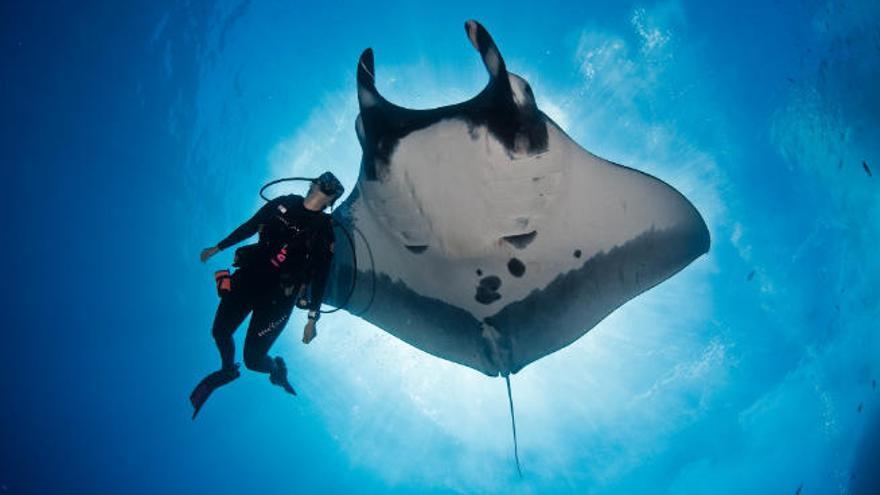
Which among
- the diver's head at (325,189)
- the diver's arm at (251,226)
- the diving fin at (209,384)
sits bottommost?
the diving fin at (209,384)

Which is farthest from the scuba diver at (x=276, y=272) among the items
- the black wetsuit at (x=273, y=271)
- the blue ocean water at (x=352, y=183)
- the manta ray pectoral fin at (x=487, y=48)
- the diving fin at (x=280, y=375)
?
the blue ocean water at (x=352, y=183)

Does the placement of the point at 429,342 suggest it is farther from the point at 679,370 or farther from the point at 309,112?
the point at 679,370

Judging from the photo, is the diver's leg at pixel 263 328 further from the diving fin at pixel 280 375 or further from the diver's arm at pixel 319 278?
the diver's arm at pixel 319 278

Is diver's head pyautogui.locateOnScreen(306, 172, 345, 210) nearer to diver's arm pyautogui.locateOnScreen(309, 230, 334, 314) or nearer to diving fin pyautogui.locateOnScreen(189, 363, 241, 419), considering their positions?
diver's arm pyautogui.locateOnScreen(309, 230, 334, 314)

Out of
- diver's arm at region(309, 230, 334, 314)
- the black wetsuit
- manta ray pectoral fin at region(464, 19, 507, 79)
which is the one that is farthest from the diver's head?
manta ray pectoral fin at region(464, 19, 507, 79)

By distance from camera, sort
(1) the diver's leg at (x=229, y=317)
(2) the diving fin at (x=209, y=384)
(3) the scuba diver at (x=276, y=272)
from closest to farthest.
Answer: (3) the scuba diver at (x=276, y=272) → (1) the diver's leg at (x=229, y=317) → (2) the diving fin at (x=209, y=384)

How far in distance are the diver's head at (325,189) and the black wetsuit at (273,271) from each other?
0.55 ft

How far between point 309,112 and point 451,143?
9930mm

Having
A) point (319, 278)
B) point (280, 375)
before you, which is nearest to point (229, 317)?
point (280, 375)

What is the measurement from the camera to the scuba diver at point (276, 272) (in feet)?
13.6

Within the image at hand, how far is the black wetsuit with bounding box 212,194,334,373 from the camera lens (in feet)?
13.6

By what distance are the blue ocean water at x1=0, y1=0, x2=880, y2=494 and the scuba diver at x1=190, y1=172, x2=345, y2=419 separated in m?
6.99

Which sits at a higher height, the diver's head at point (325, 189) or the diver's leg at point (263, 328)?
the diver's head at point (325, 189)

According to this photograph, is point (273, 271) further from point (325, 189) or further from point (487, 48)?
point (487, 48)
